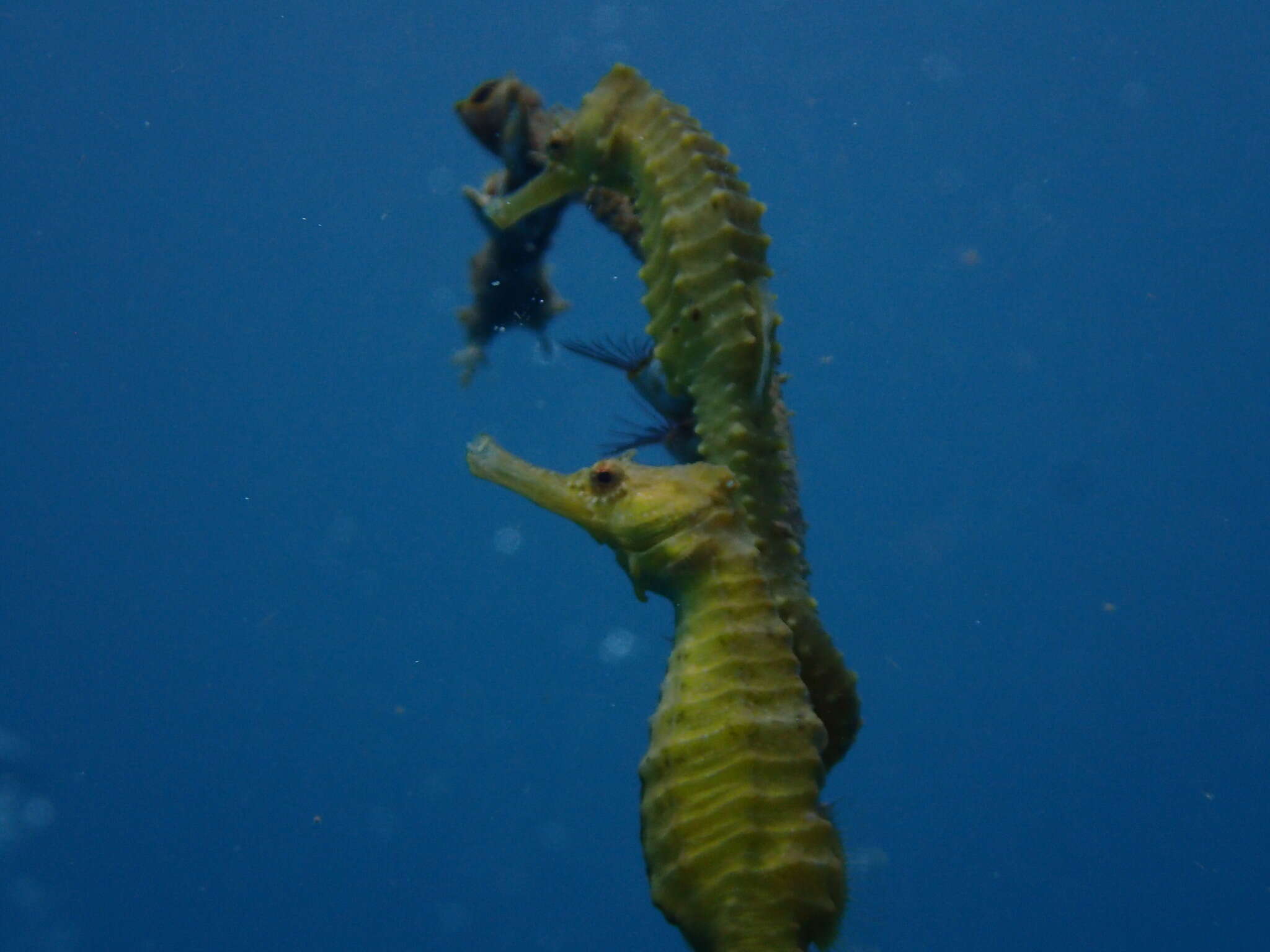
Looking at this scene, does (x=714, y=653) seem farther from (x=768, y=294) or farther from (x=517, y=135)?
(x=517, y=135)

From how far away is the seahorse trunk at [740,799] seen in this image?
2385 mm

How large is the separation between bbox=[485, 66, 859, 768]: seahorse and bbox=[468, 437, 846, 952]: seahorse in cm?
20

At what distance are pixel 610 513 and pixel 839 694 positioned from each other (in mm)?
901

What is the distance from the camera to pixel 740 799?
2.38m

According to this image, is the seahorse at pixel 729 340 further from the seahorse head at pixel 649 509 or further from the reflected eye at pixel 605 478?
the reflected eye at pixel 605 478

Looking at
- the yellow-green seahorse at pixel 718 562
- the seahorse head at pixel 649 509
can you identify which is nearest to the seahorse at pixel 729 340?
the yellow-green seahorse at pixel 718 562

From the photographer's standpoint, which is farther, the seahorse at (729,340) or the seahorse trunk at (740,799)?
the seahorse at (729,340)

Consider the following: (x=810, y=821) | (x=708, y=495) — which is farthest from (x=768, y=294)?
(x=810, y=821)

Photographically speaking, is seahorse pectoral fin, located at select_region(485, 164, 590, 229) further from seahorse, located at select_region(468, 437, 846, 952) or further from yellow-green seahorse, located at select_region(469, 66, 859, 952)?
seahorse, located at select_region(468, 437, 846, 952)

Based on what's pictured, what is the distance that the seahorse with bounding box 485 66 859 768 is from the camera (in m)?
2.80

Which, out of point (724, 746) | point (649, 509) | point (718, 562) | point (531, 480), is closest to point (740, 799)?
point (724, 746)

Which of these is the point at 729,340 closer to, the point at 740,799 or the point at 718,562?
the point at 718,562

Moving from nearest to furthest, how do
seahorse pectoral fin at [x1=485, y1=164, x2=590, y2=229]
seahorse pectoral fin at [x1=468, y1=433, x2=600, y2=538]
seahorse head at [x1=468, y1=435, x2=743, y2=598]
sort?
seahorse head at [x1=468, y1=435, x2=743, y2=598]
seahorse pectoral fin at [x1=468, y1=433, x2=600, y2=538]
seahorse pectoral fin at [x1=485, y1=164, x2=590, y2=229]

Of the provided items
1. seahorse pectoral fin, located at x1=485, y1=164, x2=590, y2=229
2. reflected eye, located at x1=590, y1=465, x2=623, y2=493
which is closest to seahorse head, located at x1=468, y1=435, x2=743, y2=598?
reflected eye, located at x1=590, y1=465, x2=623, y2=493
